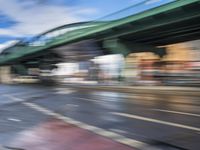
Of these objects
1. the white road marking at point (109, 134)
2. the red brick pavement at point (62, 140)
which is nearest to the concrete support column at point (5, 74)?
the white road marking at point (109, 134)

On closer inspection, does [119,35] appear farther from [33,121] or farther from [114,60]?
[33,121]

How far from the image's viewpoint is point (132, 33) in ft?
137

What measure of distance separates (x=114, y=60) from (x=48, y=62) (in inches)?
799

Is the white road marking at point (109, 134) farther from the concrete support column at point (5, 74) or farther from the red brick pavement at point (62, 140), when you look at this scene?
the concrete support column at point (5, 74)

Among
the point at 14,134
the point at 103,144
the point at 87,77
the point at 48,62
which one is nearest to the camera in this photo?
the point at 103,144

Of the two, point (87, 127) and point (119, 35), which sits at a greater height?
point (119, 35)

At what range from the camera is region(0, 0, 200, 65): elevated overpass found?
34219mm

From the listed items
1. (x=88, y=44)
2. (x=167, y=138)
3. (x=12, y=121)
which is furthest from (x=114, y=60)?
(x=167, y=138)

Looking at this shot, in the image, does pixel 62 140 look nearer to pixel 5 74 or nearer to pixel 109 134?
pixel 109 134

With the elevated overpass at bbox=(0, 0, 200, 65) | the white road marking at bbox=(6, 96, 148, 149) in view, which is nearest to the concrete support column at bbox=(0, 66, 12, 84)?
the elevated overpass at bbox=(0, 0, 200, 65)

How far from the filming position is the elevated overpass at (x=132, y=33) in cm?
3422

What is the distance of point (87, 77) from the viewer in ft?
172

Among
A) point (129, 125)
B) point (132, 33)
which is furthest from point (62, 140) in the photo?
point (132, 33)

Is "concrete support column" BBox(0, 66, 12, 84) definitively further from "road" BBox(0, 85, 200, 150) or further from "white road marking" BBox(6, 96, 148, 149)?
"white road marking" BBox(6, 96, 148, 149)
